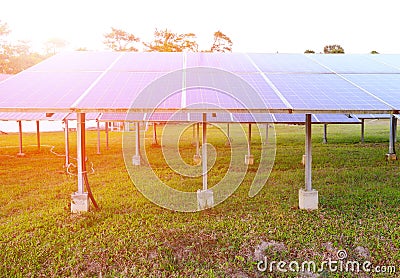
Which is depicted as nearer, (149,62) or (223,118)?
(149,62)

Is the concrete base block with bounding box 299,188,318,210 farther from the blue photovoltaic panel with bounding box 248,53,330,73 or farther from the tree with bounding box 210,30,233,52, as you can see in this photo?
the tree with bounding box 210,30,233,52

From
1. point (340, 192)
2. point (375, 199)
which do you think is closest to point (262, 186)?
point (340, 192)

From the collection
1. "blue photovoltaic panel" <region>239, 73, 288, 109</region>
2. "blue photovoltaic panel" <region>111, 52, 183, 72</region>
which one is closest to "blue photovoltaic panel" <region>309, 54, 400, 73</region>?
"blue photovoltaic panel" <region>239, 73, 288, 109</region>

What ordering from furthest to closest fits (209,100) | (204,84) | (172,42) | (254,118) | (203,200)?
(172,42), (254,118), (204,84), (203,200), (209,100)

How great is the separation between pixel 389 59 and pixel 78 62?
9762mm

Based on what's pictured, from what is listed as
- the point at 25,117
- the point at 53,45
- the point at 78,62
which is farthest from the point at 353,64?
the point at 53,45

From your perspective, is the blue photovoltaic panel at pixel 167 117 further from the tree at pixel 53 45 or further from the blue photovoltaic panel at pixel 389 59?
the tree at pixel 53 45

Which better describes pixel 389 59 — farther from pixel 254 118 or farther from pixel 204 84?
pixel 204 84

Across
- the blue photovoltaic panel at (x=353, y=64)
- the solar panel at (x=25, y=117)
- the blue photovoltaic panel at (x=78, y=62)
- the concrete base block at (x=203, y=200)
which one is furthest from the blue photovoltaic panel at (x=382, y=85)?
the solar panel at (x=25, y=117)

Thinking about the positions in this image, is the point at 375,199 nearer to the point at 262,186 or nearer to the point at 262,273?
the point at 262,186

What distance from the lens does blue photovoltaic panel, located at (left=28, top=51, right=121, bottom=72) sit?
1045 centimetres

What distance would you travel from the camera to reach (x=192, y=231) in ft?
24.0

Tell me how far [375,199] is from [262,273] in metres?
4.56

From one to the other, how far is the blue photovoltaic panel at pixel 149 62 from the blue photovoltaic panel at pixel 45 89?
3.80ft
